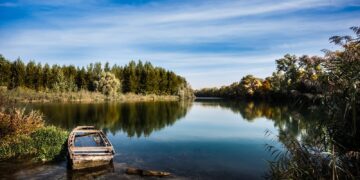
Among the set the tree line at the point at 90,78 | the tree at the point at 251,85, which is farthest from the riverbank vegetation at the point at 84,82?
the tree at the point at 251,85

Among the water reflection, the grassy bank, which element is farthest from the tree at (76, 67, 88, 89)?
the water reflection

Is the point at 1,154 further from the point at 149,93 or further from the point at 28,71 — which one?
the point at 149,93

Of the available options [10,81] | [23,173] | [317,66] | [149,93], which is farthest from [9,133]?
[149,93]

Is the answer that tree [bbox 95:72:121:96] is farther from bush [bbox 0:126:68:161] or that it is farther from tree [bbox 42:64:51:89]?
bush [bbox 0:126:68:161]

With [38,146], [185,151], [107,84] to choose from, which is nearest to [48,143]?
[38,146]

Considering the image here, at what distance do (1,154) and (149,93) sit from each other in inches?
2815

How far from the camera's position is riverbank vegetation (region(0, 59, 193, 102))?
64.0 meters

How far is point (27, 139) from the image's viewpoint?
1554 cm

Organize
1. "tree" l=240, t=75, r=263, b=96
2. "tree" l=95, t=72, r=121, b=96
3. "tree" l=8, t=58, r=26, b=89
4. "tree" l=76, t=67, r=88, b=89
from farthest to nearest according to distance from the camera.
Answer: "tree" l=240, t=75, r=263, b=96 → "tree" l=76, t=67, r=88, b=89 → "tree" l=95, t=72, r=121, b=96 → "tree" l=8, t=58, r=26, b=89

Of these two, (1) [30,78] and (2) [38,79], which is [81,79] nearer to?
(2) [38,79]

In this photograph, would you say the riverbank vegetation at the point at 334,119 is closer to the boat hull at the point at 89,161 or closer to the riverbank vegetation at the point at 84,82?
the boat hull at the point at 89,161

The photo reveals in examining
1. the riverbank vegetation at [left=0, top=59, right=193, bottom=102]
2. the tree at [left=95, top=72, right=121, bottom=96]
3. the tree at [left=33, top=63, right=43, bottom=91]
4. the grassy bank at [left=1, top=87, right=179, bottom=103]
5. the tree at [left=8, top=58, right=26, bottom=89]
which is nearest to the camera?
the grassy bank at [left=1, top=87, right=179, bottom=103]

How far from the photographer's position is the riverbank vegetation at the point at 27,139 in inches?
577

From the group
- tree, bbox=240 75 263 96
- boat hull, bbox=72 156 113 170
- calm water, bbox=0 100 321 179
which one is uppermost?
tree, bbox=240 75 263 96
